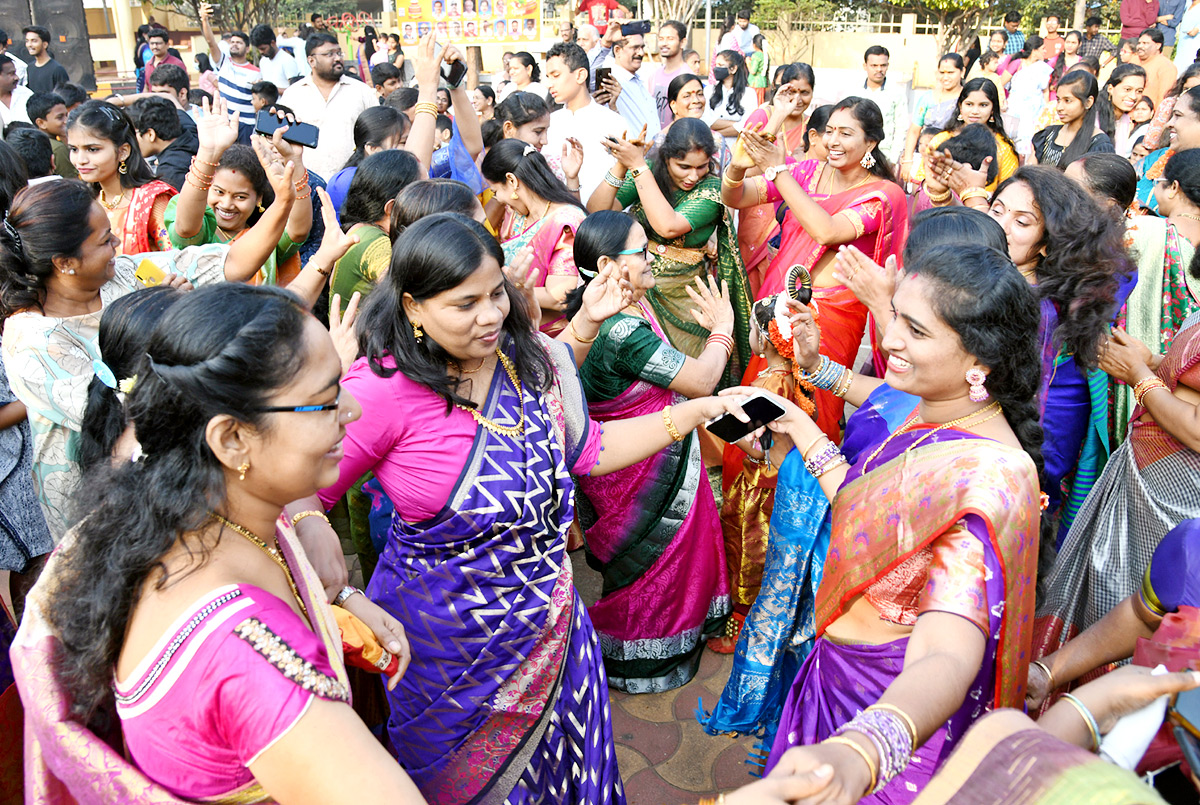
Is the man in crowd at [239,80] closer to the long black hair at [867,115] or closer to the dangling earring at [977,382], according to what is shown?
the long black hair at [867,115]

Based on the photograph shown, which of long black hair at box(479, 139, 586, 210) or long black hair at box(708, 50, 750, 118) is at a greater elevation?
long black hair at box(708, 50, 750, 118)

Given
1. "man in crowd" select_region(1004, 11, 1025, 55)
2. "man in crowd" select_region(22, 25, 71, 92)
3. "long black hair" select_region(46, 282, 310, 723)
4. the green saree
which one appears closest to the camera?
"long black hair" select_region(46, 282, 310, 723)

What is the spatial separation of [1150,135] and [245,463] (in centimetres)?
639

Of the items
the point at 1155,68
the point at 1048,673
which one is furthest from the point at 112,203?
the point at 1155,68

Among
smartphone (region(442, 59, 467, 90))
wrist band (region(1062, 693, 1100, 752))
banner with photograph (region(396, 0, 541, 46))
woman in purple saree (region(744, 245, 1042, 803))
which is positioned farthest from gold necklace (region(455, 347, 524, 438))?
banner with photograph (region(396, 0, 541, 46))

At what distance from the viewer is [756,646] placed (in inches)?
104

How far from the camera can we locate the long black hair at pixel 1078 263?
231cm

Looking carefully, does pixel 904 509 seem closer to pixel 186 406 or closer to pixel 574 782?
pixel 574 782

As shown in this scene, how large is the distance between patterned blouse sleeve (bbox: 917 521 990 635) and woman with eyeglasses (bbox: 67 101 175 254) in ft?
10.3

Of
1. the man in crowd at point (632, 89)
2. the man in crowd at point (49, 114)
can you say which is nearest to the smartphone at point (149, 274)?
the man in crowd at point (49, 114)

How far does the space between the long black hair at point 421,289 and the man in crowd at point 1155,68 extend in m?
7.86

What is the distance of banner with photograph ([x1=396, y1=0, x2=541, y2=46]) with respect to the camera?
1580 centimetres

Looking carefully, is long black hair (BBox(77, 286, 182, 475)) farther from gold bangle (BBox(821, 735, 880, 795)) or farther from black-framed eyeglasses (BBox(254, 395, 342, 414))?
gold bangle (BBox(821, 735, 880, 795))

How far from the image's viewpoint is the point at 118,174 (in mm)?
3439
